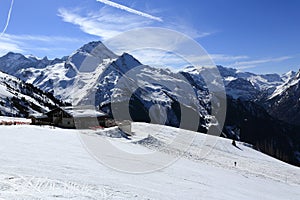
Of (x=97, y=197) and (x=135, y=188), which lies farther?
(x=135, y=188)

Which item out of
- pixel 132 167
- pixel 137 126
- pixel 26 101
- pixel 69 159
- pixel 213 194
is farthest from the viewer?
pixel 26 101

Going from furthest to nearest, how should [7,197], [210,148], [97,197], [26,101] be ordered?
[26,101]
[210,148]
[97,197]
[7,197]

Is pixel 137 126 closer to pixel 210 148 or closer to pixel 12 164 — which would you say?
pixel 210 148

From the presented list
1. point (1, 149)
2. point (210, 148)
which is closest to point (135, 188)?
point (1, 149)

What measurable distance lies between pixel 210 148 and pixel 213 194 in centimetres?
4470

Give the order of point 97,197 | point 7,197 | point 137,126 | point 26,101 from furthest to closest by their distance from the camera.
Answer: point 26,101
point 137,126
point 97,197
point 7,197

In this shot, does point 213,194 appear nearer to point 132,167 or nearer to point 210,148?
point 132,167

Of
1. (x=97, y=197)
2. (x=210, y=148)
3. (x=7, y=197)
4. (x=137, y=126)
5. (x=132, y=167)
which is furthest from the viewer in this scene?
(x=137, y=126)

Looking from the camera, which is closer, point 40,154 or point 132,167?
point 40,154

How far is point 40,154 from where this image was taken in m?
26.5

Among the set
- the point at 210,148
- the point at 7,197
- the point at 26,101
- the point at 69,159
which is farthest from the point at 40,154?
the point at 26,101

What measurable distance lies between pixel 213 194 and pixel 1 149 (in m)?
17.3

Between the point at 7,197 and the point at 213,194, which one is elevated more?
the point at 7,197

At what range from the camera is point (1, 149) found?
86.5 feet
